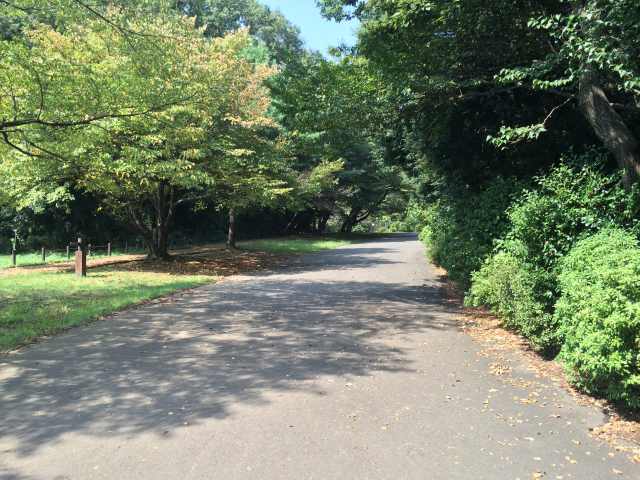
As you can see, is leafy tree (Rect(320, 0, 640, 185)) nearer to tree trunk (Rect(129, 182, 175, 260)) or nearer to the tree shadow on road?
the tree shadow on road

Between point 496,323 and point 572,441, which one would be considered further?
point 496,323

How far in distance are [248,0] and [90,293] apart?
4718cm

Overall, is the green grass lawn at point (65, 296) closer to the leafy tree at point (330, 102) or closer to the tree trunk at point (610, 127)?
the leafy tree at point (330, 102)

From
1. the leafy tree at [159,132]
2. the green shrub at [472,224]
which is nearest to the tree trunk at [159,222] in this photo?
the leafy tree at [159,132]

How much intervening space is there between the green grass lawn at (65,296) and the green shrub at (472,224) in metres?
6.41

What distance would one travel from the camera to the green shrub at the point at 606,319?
382cm

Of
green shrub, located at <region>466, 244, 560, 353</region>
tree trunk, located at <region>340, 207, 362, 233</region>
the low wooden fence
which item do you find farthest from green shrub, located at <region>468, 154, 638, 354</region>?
tree trunk, located at <region>340, 207, 362, 233</region>

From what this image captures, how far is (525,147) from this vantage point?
9.26 metres

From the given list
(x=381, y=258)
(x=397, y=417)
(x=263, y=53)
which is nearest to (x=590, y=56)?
(x=397, y=417)

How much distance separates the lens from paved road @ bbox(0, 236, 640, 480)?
341 cm

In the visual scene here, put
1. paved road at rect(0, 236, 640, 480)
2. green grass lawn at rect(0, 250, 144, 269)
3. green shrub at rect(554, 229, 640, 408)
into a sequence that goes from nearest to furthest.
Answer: paved road at rect(0, 236, 640, 480) → green shrub at rect(554, 229, 640, 408) → green grass lawn at rect(0, 250, 144, 269)

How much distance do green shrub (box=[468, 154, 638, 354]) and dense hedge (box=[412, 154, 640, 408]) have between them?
1 centimetres

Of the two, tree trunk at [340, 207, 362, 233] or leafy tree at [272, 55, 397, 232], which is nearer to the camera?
leafy tree at [272, 55, 397, 232]

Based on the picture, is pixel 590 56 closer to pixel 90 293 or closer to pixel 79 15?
pixel 79 15
